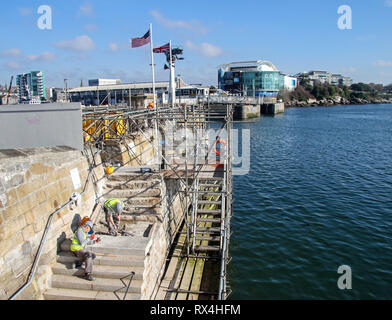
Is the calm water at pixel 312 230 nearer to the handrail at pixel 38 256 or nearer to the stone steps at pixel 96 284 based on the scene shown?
the stone steps at pixel 96 284

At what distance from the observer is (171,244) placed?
14.2m

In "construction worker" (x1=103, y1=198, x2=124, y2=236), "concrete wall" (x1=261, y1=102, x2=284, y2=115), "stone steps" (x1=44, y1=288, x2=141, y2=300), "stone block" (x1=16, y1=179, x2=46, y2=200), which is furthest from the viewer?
"concrete wall" (x1=261, y1=102, x2=284, y2=115)

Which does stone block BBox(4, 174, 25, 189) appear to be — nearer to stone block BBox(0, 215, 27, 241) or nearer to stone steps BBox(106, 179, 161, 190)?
stone block BBox(0, 215, 27, 241)

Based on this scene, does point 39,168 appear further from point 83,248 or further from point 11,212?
point 83,248

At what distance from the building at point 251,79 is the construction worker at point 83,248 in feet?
443

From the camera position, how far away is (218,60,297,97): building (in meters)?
143

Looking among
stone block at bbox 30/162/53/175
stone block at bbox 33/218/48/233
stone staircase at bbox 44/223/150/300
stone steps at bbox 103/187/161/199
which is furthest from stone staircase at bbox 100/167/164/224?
stone block at bbox 30/162/53/175

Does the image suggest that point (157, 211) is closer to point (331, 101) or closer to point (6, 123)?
point (6, 123)

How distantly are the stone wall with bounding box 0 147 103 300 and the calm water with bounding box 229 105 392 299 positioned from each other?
7.04 metres

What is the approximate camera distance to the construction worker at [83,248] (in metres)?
9.13

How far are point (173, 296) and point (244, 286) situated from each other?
3.54m

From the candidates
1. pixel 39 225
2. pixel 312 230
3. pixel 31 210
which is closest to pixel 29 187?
pixel 31 210

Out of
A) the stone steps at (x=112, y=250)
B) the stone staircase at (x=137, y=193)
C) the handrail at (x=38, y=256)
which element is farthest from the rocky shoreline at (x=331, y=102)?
the handrail at (x=38, y=256)
